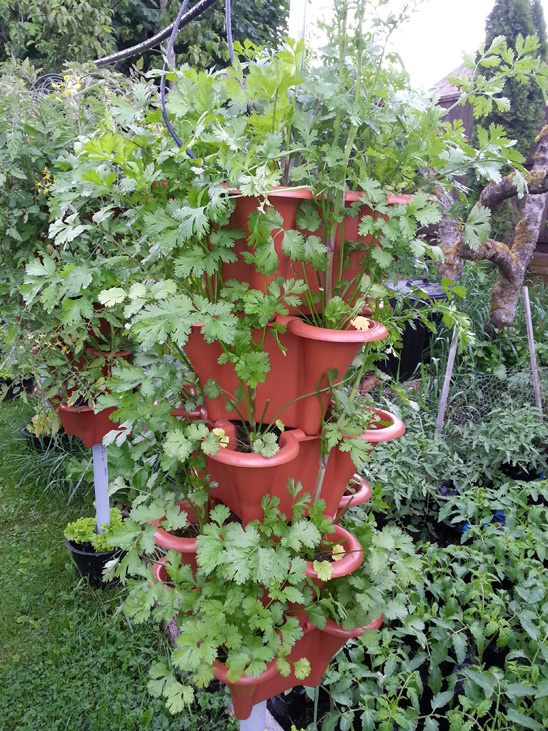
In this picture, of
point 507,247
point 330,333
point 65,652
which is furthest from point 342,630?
point 507,247

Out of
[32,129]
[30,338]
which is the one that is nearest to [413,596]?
[30,338]

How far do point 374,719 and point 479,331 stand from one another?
3.19m

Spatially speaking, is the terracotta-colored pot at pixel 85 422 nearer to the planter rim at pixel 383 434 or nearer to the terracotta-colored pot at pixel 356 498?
the terracotta-colored pot at pixel 356 498

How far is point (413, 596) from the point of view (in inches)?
70.1

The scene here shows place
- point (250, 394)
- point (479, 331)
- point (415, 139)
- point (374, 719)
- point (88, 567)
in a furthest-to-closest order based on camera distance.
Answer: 1. point (479, 331)
2. point (88, 567)
3. point (374, 719)
4. point (250, 394)
5. point (415, 139)

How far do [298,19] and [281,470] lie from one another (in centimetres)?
78

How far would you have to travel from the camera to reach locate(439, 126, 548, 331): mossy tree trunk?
11.2 ft

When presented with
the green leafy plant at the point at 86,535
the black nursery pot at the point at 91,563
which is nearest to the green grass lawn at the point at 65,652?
the black nursery pot at the point at 91,563

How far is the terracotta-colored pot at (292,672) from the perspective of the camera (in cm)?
93

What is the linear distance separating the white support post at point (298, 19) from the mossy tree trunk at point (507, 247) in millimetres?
2701

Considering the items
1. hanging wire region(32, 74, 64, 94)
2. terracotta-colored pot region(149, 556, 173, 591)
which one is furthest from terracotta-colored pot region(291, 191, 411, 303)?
hanging wire region(32, 74, 64, 94)

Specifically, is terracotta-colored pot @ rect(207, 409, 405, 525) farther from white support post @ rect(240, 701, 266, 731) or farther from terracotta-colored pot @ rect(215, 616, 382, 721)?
white support post @ rect(240, 701, 266, 731)

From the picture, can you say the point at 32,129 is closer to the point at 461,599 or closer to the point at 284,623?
the point at 284,623

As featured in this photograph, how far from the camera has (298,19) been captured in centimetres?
88
